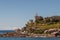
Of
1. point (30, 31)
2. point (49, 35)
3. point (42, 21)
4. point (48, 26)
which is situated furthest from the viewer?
point (42, 21)

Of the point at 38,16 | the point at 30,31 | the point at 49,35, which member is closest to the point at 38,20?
the point at 38,16

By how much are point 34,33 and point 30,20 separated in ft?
95.6

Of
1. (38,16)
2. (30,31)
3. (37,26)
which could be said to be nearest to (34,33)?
(30,31)

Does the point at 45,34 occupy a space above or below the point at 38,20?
below

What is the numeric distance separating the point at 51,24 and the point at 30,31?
794 inches

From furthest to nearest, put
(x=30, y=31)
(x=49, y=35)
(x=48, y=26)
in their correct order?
1. (x=48, y=26)
2. (x=30, y=31)
3. (x=49, y=35)

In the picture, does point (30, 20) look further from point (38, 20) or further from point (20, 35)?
point (20, 35)

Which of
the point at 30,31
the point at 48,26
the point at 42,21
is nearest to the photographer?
the point at 30,31

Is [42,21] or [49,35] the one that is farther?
[42,21]

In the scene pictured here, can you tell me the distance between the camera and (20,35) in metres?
127

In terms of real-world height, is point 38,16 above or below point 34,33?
above

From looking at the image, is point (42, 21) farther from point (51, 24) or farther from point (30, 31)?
point (30, 31)

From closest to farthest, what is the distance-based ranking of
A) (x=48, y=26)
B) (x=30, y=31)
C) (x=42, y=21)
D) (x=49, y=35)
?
(x=49, y=35), (x=30, y=31), (x=48, y=26), (x=42, y=21)

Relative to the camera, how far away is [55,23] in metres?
148
